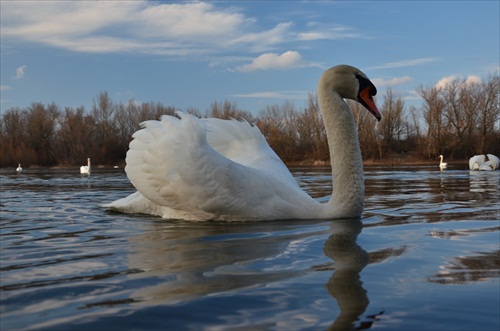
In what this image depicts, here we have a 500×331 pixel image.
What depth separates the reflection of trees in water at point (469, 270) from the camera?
263 centimetres

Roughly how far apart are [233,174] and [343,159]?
113 centimetres

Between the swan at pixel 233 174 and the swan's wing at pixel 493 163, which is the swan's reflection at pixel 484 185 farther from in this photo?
the swan's wing at pixel 493 163

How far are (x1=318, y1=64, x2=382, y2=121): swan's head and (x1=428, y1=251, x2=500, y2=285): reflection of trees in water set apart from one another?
6.71 feet

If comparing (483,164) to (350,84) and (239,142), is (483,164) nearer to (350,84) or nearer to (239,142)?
(239,142)

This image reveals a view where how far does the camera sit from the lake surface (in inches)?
77.8

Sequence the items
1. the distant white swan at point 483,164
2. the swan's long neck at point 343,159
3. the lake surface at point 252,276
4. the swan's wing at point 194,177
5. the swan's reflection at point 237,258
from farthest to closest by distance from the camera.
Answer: the distant white swan at point 483,164, the swan's long neck at point 343,159, the swan's wing at point 194,177, the swan's reflection at point 237,258, the lake surface at point 252,276

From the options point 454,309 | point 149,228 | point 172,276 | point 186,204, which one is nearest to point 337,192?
point 186,204

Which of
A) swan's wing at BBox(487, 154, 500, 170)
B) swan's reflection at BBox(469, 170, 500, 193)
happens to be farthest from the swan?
swan's wing at BBox(487, 154, 500, 170)

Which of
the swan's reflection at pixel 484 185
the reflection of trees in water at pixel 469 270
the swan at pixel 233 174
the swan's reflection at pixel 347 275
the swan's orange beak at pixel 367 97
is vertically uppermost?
the swan's orange beak at pixel 367 97

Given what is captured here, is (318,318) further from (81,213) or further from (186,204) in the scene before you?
(81,213)

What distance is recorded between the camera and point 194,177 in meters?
4.49

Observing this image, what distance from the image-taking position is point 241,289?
7.87 feet

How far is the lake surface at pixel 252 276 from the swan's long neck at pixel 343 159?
0.59 feet

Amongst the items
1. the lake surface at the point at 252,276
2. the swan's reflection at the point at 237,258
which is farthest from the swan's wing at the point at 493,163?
the swan's reflection at the point at 237,258
